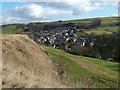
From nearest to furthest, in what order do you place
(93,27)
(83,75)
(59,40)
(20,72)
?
(20,72)
(83,75)
(59,40)
(93,27)

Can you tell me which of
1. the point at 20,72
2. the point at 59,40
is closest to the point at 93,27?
the point at 59,40

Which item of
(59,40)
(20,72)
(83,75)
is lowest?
(59,40)

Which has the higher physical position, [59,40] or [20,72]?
[20,72]

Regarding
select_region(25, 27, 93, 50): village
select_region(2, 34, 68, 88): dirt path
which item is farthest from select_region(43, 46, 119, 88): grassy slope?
select_region(25, 27, 93, 50): village

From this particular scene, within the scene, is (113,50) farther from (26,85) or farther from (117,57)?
(26,85)

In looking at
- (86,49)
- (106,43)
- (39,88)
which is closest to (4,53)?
(39,88)

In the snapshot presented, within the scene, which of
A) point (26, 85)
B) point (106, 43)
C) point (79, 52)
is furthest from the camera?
point (106, 43)

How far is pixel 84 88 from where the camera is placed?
1207cm

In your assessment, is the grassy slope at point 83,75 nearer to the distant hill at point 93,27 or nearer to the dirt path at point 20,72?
the dirt path at point 20,72

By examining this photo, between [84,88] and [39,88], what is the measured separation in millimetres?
5794

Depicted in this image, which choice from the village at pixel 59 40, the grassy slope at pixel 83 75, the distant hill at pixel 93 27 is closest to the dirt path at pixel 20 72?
the grassy slope at pixel 83 75

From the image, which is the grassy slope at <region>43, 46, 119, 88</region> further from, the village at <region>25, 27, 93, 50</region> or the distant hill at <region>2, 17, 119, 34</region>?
the distant hill at <region>2, 17, 119, 34</region>

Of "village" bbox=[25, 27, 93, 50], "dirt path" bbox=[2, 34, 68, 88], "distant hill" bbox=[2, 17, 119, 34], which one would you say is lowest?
"village" bbox=[25, 27, 93, 50]

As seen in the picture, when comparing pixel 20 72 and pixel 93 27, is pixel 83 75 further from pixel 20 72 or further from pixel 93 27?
pixel 93 27
